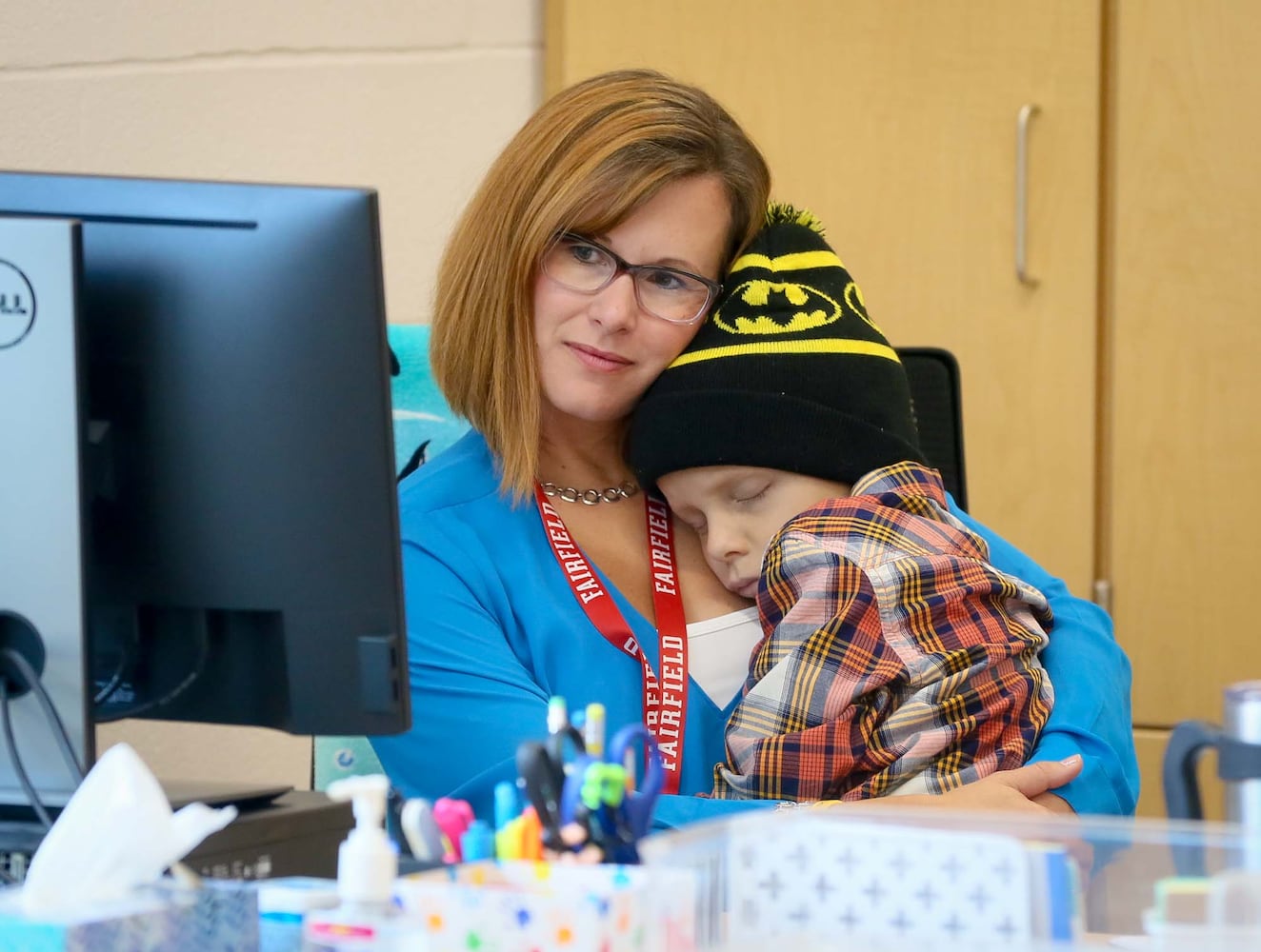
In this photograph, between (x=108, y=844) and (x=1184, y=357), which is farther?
(x=1184, y=357)

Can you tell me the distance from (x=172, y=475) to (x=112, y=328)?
0.34 ft

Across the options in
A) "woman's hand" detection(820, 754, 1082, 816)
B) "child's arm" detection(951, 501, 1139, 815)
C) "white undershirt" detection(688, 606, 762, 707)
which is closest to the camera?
"woman's hand" detection(820, 754, 1082, 816)

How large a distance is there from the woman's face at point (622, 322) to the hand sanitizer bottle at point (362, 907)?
0.84 meters

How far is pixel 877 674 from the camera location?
4.09ft

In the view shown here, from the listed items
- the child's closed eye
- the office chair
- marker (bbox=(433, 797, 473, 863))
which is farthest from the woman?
marker (bbox=(433, 797, 473, 863))

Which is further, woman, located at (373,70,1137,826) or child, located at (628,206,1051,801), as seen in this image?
woman, located at (373,70,1137,826)

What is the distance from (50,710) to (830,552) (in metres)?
0.69

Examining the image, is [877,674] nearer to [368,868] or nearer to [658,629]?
[658,629]

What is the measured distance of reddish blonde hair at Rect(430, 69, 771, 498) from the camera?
1446 millimetres

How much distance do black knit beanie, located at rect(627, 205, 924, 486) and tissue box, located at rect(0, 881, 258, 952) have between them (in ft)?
2.64

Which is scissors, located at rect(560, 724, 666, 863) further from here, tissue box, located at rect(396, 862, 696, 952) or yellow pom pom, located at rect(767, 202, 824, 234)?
yellow pom pom, located at rect(767, 202, 824, 234)

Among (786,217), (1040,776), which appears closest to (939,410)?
(786,217)

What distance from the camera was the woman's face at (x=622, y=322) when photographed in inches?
58.0

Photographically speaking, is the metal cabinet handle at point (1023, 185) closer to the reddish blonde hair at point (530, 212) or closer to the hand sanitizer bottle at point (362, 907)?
the reddish blonde hair at point (530, 212)
